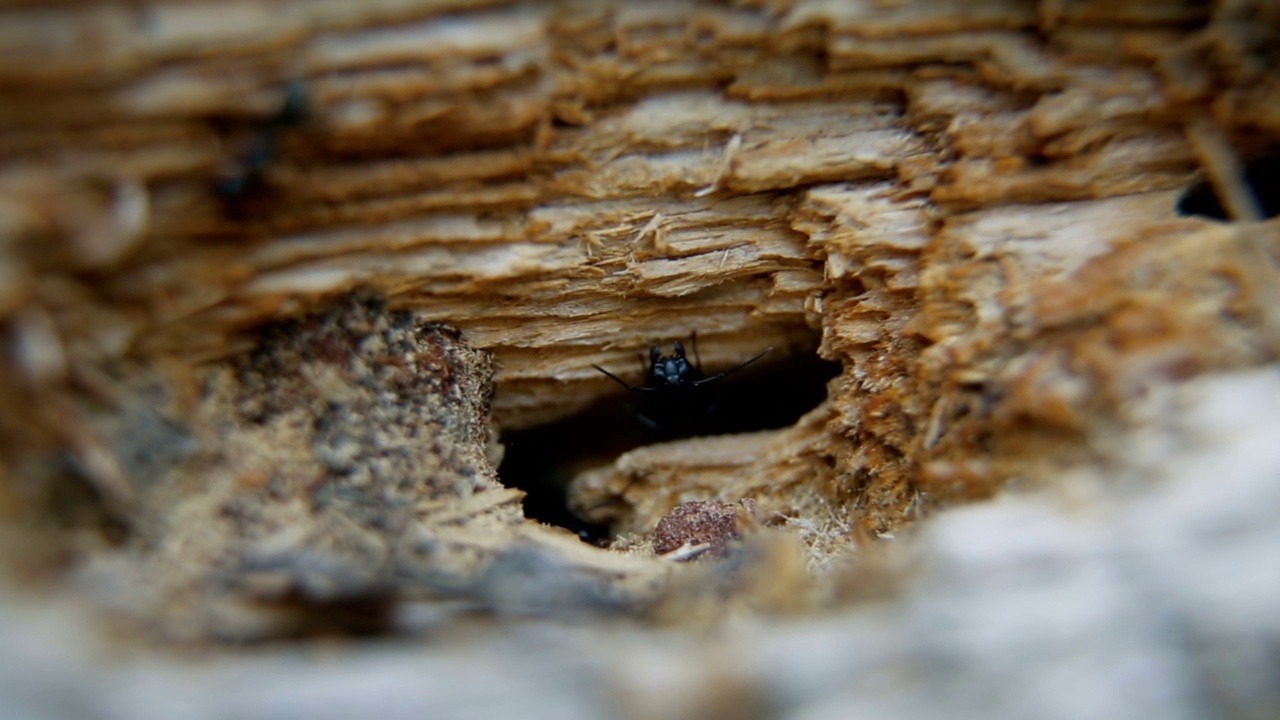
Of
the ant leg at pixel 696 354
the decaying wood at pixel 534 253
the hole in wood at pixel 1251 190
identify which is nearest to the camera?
the decaying wood at pixel 534 253

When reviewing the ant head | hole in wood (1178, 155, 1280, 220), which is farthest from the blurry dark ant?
hole in wood (1178, 155, 1280, 220)

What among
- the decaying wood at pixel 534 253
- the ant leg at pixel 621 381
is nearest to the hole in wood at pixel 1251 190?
the decaying wood at pixel 534 253

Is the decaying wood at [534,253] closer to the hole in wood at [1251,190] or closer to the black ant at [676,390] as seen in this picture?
the hole in wood at [1251,190]

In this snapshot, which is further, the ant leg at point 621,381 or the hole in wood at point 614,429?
the hole in wood at point 614,429

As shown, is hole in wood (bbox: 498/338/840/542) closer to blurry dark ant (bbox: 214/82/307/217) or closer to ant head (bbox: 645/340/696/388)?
ant head (bbox: 645/340/696/388)

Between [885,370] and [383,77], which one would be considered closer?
[383,77]

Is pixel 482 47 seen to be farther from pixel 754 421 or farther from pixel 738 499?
pixel 754 421

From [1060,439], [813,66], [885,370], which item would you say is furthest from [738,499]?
[813,66]

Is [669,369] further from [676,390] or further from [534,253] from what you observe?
[534,253]
